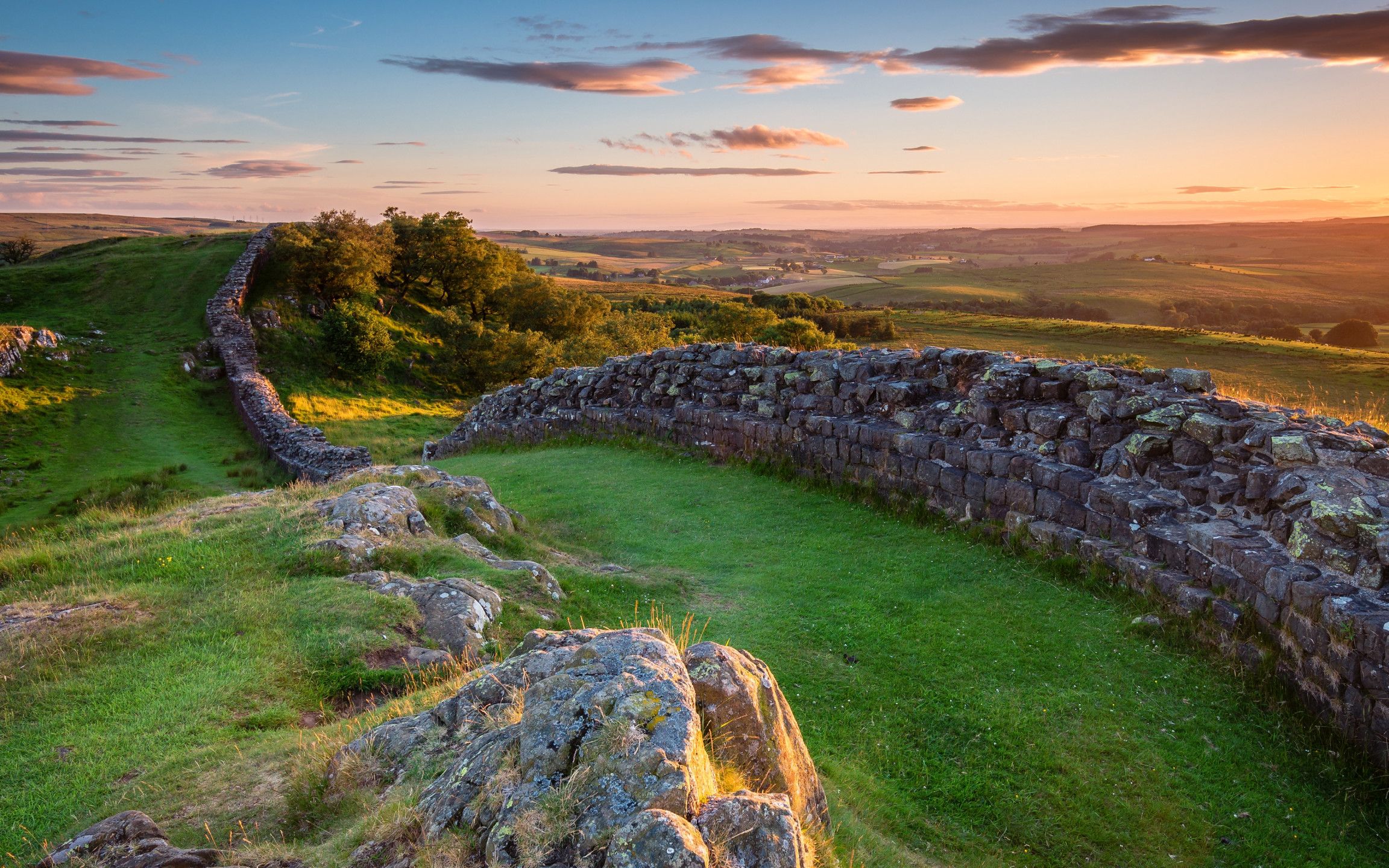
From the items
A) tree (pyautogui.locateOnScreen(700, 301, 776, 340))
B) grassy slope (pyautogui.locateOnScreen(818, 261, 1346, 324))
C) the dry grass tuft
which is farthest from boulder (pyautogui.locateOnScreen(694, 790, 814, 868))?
grassy slope (pyautogui.locateOnScreen(818, 261, 1346, 324))

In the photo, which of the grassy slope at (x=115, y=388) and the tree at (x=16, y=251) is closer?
the grassy slope at (x=115, y=388)

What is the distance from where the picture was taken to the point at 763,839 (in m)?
3.19

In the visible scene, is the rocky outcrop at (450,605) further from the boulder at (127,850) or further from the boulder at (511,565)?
the boulder at (127,850)

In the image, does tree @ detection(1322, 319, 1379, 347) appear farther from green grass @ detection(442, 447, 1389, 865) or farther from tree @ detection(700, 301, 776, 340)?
tree @ detection(700, 301, 776, 340)

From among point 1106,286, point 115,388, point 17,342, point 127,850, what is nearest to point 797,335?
point 115,388

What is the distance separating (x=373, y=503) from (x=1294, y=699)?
32.6 feet

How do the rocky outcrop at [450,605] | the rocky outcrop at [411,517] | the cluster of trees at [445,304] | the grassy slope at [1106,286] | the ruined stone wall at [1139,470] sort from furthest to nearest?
1. the grassy slope at [1106,286]
2. the cluster of trees at [445,304]
3. the rocky outcrop at [411,517]
4. the rocky outcrop at [450,605]
5. the ruined stone wall at [1139,470]

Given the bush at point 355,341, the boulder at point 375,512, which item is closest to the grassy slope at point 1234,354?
the boulder at point 375,512

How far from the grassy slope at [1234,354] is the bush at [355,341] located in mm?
29714

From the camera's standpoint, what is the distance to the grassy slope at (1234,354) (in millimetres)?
17031

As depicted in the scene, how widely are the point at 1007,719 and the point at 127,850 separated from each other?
6.18 m

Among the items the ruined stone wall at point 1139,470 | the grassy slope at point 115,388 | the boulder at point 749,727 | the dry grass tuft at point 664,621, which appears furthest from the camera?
the grassy slope at point 115,388

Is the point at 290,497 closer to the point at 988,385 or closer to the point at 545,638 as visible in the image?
the point at 545,638

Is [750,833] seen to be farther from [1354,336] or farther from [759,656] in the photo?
[1354,336]
